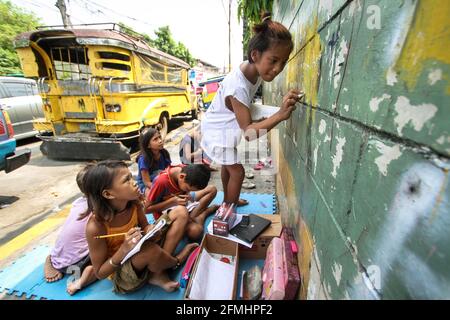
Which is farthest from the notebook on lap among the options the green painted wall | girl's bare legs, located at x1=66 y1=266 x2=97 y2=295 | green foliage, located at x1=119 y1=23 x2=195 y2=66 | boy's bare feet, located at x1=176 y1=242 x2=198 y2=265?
green foliage, located at x1=119 y1=23 x2=195 y2=66

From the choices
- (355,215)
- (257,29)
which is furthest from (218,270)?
(257,29)

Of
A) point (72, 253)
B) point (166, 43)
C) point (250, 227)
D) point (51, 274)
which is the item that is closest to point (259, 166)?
point (250, 227)

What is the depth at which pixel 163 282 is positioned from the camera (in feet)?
6.08

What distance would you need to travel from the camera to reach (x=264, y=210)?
296cm

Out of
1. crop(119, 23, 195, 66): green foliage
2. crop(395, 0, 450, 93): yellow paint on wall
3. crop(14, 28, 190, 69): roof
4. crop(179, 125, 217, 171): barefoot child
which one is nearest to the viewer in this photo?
crop(395, 0, 450, 93): yellow paint on wall

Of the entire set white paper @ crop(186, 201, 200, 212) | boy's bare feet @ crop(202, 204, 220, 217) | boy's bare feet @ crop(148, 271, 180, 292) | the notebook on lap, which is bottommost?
boy's bare feet @ crop(148, 271, 180, 292)

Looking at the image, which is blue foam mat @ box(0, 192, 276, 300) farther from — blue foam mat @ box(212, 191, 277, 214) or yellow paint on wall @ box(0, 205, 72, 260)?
blue foam mat @ box(212, 191, 277, 214)

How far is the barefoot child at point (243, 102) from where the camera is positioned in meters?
1.41

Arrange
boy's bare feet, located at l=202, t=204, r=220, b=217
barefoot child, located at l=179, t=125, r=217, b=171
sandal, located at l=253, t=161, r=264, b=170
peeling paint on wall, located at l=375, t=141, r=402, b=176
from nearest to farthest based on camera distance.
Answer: peeling paint on wall, located at l=375, t=141, r=402, b=176 < boy's bare feet, located at l=202, t=204, r=220, b=217 < barefoot child, located at l=179, t=125, r=217, b=171 < sandal, located at l=253, t=161, r=264, b=170

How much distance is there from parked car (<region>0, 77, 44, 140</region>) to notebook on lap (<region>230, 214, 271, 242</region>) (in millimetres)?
6667

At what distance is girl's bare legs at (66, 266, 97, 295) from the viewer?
180 centimetres

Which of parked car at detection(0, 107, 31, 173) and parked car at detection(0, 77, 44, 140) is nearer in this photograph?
parked car at detection(0, 107, 31, 173)

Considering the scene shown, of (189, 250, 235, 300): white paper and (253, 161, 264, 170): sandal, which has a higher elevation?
(189, 250, 235, 300): white paper

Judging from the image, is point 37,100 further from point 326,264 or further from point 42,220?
point 326,264
